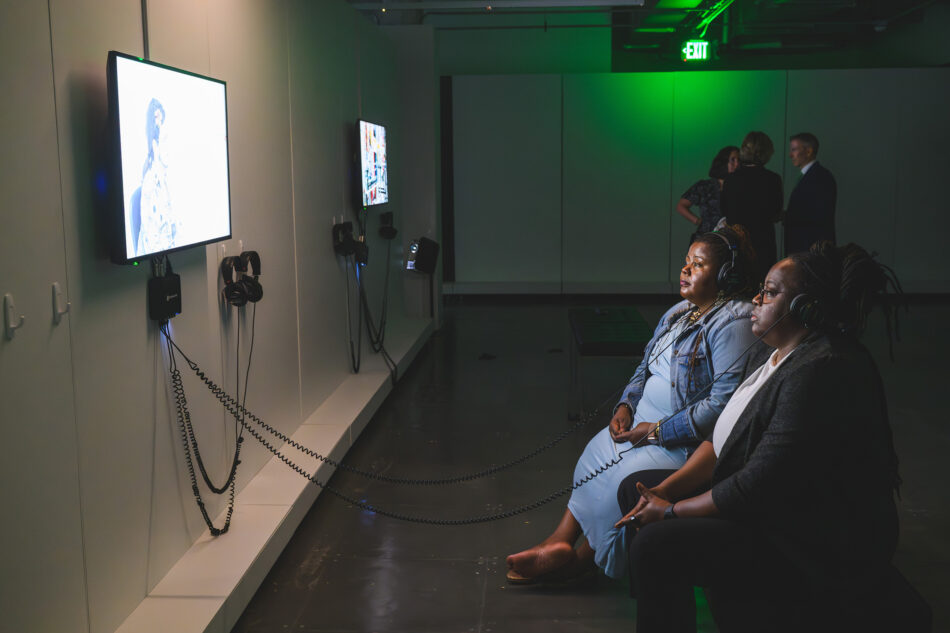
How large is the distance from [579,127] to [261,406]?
6625 mm

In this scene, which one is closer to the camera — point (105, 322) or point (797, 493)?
point (797, 493)

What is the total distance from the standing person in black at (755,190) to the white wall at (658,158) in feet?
11.1

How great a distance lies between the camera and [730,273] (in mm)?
2754

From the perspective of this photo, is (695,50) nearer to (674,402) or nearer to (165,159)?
(674,402)

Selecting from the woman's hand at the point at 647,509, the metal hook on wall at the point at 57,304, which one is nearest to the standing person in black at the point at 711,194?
the woman's hand at the point at 647,509

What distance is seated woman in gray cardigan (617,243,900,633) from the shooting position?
6.63 ft

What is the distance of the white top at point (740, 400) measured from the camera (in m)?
2.26

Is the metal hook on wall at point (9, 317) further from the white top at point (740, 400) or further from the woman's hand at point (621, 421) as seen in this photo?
the woman's hand at point (621, 421)

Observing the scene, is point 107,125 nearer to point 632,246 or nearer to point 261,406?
point 261,406

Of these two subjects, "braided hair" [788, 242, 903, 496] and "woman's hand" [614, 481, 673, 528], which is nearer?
"braided hair" [788, 242, 903, 496]

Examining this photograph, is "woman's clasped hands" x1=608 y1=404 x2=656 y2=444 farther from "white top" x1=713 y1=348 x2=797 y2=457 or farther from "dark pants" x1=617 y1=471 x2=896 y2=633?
"dark pants" x1=617 y1=471 x2=896 y2=633

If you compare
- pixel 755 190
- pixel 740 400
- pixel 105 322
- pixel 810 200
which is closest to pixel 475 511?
pixel 740 400

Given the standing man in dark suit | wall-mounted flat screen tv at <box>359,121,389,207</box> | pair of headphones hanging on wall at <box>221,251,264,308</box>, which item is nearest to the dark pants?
pair of headphones hanging on wall at <box>221,251,264,308</box>

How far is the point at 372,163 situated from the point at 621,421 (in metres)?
3.52
